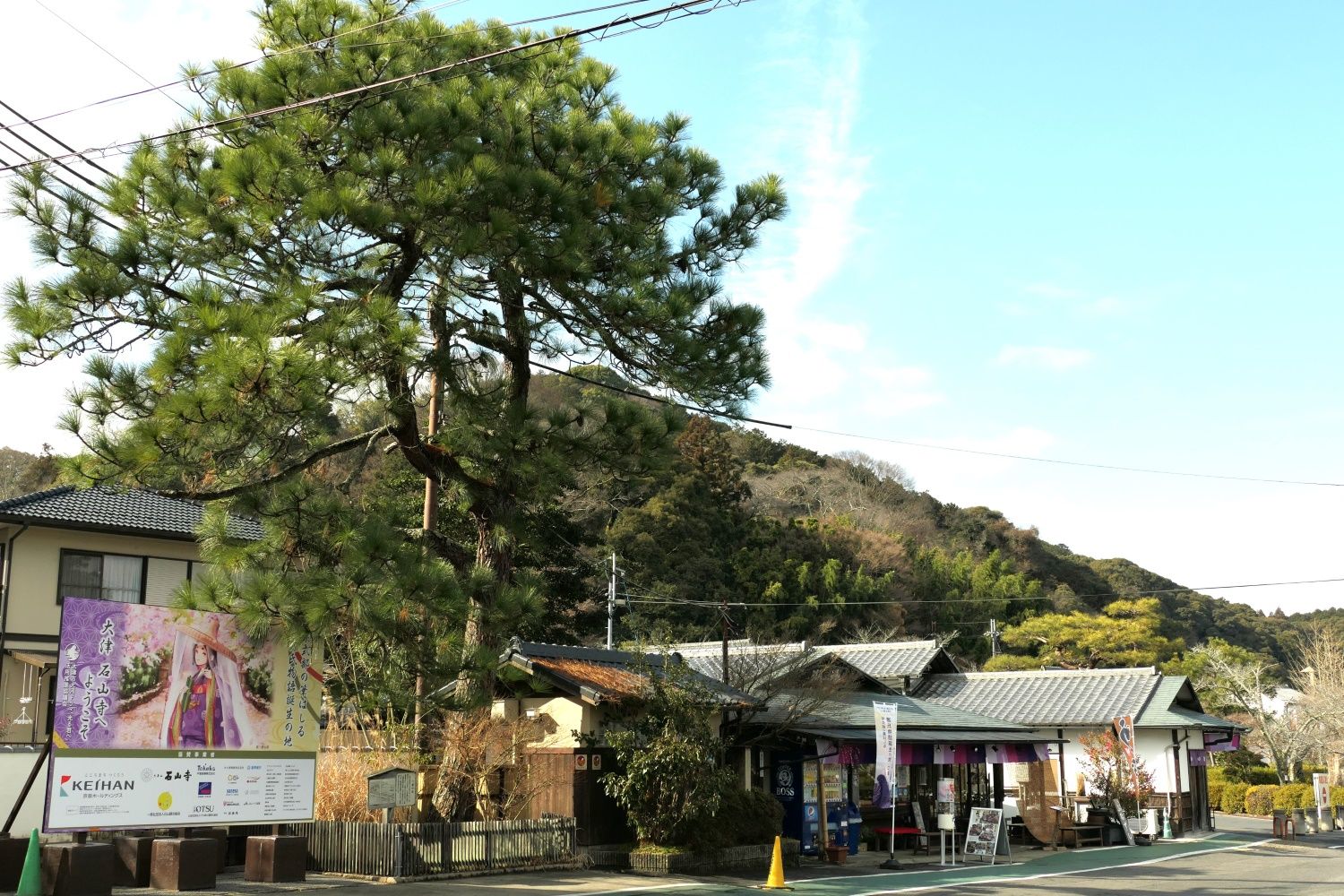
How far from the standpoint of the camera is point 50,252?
10.5 metres

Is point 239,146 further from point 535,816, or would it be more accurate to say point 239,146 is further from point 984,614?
point 984,614

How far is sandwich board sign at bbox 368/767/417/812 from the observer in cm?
1419

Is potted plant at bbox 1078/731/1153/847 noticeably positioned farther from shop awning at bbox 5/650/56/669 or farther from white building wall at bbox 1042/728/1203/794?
shop awning at bbox 5/650/56/669

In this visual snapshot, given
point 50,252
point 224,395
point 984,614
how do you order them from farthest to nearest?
point 984,614
point 50,252
point 224,395

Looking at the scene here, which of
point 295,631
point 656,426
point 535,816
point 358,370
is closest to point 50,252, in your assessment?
point 358,370

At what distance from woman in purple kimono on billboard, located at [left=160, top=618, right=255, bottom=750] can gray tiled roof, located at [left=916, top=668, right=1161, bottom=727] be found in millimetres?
20016

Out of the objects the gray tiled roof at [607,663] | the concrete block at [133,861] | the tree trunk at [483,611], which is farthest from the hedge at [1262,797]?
the concrete block at [133,861]

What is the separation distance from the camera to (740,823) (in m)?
17.9

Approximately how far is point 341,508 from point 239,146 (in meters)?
3.80

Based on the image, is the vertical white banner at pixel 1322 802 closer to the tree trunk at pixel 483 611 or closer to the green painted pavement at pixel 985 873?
the green painted pavement at pixel 985 873

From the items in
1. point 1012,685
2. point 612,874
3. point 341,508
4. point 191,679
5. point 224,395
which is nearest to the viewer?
point 224,395

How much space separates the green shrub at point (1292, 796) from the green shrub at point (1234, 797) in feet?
8.45

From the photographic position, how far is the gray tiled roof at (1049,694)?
28406 millimetres

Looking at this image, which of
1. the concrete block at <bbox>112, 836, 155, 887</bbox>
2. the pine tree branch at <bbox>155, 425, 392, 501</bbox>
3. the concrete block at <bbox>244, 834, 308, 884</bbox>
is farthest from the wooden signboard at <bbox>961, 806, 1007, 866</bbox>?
the concrete block at <bbox>112, 836, 155, 887</bbox>
